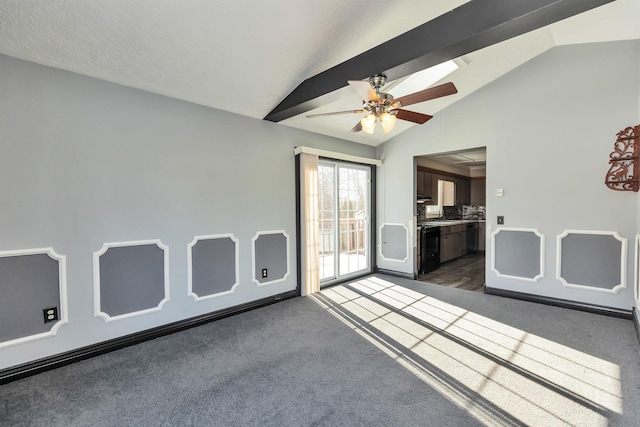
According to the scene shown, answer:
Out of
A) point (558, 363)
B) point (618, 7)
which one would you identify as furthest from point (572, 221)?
point (618, 7)

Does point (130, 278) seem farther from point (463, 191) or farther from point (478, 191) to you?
point (478, 191)

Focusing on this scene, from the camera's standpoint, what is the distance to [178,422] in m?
1.69

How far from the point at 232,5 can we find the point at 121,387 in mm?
2856

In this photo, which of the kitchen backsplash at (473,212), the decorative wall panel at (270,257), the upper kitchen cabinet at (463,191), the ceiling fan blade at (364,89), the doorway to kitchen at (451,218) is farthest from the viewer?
the kitchen backsplash at (473,212)

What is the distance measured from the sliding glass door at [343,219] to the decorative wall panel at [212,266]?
1.51 meters

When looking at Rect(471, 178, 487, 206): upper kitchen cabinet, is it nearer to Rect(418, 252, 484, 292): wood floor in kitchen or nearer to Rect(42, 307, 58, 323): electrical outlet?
Rect(418, 252, 484, 292): wood floor in kitchen

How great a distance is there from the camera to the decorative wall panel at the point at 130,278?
2512 millimetres

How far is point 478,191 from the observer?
26.0 ft

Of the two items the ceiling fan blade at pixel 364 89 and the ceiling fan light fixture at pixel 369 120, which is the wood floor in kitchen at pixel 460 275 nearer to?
the ceiling fan light fixture at pixel 369 120

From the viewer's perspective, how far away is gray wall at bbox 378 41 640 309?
10.2 feet

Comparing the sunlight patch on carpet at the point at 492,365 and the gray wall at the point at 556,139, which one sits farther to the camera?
the gray wall at the point at 556,139

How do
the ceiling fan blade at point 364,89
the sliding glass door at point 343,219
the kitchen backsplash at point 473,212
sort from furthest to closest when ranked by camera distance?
1. the kitchen backsplash at point 473,212
2. the sliding glass door at point 343,219
3. the ceiling fan blade at point 364,89

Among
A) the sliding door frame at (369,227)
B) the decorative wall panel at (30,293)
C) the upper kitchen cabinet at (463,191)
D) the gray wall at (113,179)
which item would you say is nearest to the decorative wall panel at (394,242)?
the sliding door frame at (369,227)

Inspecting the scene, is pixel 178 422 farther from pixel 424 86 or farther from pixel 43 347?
pixel 424 86
